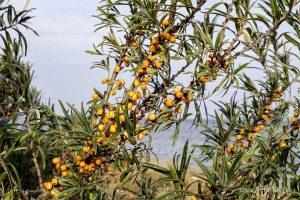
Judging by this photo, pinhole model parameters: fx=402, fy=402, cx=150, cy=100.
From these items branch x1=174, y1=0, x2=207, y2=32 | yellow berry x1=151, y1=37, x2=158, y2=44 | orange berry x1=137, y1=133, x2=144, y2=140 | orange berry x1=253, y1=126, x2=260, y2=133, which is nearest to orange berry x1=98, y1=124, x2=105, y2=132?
orange berry x1=137, y1=133, x2=144, y2=140

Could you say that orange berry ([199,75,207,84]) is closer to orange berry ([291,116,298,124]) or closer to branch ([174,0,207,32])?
branch ([174,0,207,32])


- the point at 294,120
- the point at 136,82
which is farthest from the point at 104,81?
the point at 294,120

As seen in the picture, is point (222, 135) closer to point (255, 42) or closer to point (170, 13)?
point (255, 42)

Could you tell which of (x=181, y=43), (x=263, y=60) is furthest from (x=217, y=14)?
(x=263, y=60)

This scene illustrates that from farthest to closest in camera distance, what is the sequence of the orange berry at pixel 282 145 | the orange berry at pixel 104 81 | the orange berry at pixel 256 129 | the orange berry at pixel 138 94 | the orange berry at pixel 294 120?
1. the orange berry at pixel 256 129
2. the orange berry at pixel 294 120
3. the orange berry at pixel 282 145
4. the orange berry at pixel 104 81
5. the orange berry at pixel 138 94

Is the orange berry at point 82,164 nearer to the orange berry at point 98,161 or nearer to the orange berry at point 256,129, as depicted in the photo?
the orange berry at point 98,161

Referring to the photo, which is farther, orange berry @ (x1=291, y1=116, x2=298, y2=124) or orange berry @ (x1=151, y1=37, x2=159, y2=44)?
orange berry @ (x1=291, y1=116, x2=298, y2=124)

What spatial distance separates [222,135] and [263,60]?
2.15ft

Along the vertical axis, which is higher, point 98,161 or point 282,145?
point 282,145

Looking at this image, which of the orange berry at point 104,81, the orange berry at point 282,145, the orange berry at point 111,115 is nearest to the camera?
the orange berry at point 111,115

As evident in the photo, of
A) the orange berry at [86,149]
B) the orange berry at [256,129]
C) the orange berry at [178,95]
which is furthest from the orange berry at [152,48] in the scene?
the orange berry at [256,129]

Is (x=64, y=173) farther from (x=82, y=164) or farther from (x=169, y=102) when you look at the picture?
(x=169, y=102)

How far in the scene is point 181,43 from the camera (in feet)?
6.91

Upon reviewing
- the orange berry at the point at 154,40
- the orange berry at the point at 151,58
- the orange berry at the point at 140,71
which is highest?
the orange berry at the point at 154,40
